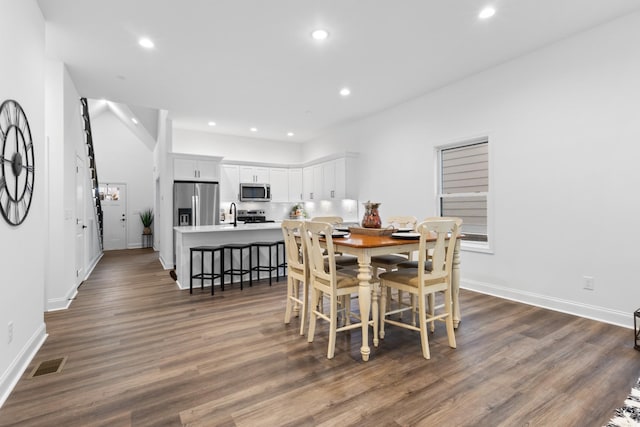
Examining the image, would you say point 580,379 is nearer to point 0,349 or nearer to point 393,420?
point 393,420

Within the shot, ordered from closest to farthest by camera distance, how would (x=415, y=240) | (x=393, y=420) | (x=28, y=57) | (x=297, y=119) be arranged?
(x=393, y=420), (x=28, y=57), (x=415, y=240), (x=297, y=119)

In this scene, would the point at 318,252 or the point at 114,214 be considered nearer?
the point at 318,252

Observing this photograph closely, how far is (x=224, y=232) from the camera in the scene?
5.02 m

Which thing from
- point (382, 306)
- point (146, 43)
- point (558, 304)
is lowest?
point (558, 304)

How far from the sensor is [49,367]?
7.82ft

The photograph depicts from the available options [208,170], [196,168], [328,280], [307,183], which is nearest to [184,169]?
[196,168]

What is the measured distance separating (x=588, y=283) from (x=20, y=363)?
5.16 m

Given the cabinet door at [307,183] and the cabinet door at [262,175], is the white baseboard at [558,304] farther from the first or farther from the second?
the cabinet door at [262,175]

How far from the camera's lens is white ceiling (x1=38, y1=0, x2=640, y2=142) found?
2.94 meters

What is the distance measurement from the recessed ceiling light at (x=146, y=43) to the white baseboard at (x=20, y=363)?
3.01 metres

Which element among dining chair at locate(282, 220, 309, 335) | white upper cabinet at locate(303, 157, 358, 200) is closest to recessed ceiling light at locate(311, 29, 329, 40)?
dining chair at locate(282, 220, 309, 335)

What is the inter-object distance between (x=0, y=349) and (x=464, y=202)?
17.0 feet

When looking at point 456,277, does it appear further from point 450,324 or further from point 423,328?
point 423,328

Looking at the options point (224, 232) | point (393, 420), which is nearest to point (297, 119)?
point (224, 232)
